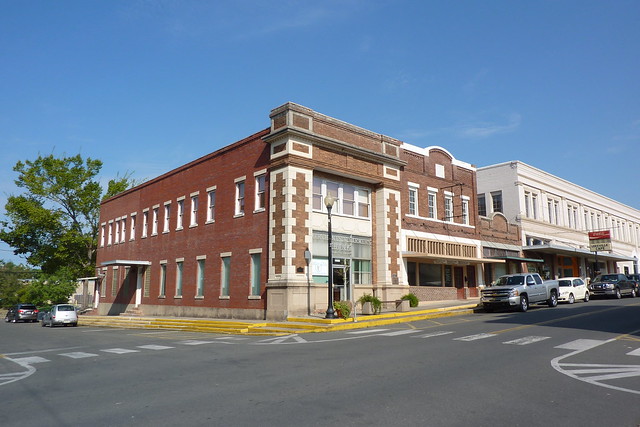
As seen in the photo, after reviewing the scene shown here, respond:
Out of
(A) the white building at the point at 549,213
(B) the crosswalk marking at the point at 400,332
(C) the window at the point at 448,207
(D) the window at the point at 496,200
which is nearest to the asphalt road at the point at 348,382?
(B) the crosswalk marking at the point at 400,332

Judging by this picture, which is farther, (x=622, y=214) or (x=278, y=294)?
(x=622, y=214)

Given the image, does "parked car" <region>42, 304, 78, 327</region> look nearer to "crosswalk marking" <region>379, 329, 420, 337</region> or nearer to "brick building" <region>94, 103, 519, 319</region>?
"brick building" <region>94, 103, 519, 319</region>

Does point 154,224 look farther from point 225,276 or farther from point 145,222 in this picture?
point 225,276

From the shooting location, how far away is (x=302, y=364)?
10852 millimetres

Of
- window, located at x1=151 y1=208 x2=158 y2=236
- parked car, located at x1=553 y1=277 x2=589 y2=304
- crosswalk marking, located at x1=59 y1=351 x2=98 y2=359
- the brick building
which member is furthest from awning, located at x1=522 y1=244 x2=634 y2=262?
crosswalk marking, located at x1=59 y1=351 x2=98 y2=359

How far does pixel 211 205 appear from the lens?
30766 mm

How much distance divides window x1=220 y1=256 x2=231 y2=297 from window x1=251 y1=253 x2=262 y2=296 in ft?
8.18

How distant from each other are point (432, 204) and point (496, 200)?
15.3m

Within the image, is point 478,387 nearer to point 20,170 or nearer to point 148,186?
point 148,186

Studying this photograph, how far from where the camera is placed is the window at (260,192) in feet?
85.9

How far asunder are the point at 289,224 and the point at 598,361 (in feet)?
50.7

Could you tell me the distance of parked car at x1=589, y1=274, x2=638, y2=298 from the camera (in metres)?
35.3

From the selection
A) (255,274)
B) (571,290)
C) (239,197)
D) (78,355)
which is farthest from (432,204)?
(78,355)

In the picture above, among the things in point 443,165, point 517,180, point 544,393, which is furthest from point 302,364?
point 517,180
